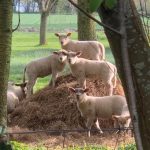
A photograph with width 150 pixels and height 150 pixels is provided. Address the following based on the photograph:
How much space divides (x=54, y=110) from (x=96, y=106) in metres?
0.99

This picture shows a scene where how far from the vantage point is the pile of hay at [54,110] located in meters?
8.81

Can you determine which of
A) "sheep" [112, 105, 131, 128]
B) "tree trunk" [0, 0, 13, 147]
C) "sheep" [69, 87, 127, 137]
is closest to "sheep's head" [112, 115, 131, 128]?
"sheep" [112, 105, 131, 128]

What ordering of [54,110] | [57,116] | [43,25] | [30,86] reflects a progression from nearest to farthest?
[57,116] → [54,110] → [30,86] → [43,25]

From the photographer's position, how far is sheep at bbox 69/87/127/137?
27.0 ft

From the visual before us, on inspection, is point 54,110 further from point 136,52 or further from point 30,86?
point 136,52

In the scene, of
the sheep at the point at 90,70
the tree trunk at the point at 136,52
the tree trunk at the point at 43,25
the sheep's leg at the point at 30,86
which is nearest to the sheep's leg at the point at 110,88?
the sheep at the point at 90,70

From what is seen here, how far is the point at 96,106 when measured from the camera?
8.37 metres

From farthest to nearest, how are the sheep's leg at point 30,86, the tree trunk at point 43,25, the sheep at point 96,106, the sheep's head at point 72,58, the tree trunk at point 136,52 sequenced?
the tree trunk at point 43,25 → the sheep's leg at point 30,86 → the sheep's head at point 72,58 → the sheep at point 96,106 → the tree trunk at point 136,52

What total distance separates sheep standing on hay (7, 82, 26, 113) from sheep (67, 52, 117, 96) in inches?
51.6

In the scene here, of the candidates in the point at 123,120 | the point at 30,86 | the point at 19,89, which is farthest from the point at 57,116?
the point at 19,89

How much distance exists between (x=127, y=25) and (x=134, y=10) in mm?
50

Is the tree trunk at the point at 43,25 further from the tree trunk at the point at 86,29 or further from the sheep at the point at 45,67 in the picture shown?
the sheep at the point at 45,67

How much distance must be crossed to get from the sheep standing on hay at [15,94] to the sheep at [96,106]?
63.2 inches

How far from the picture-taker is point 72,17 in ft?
176
